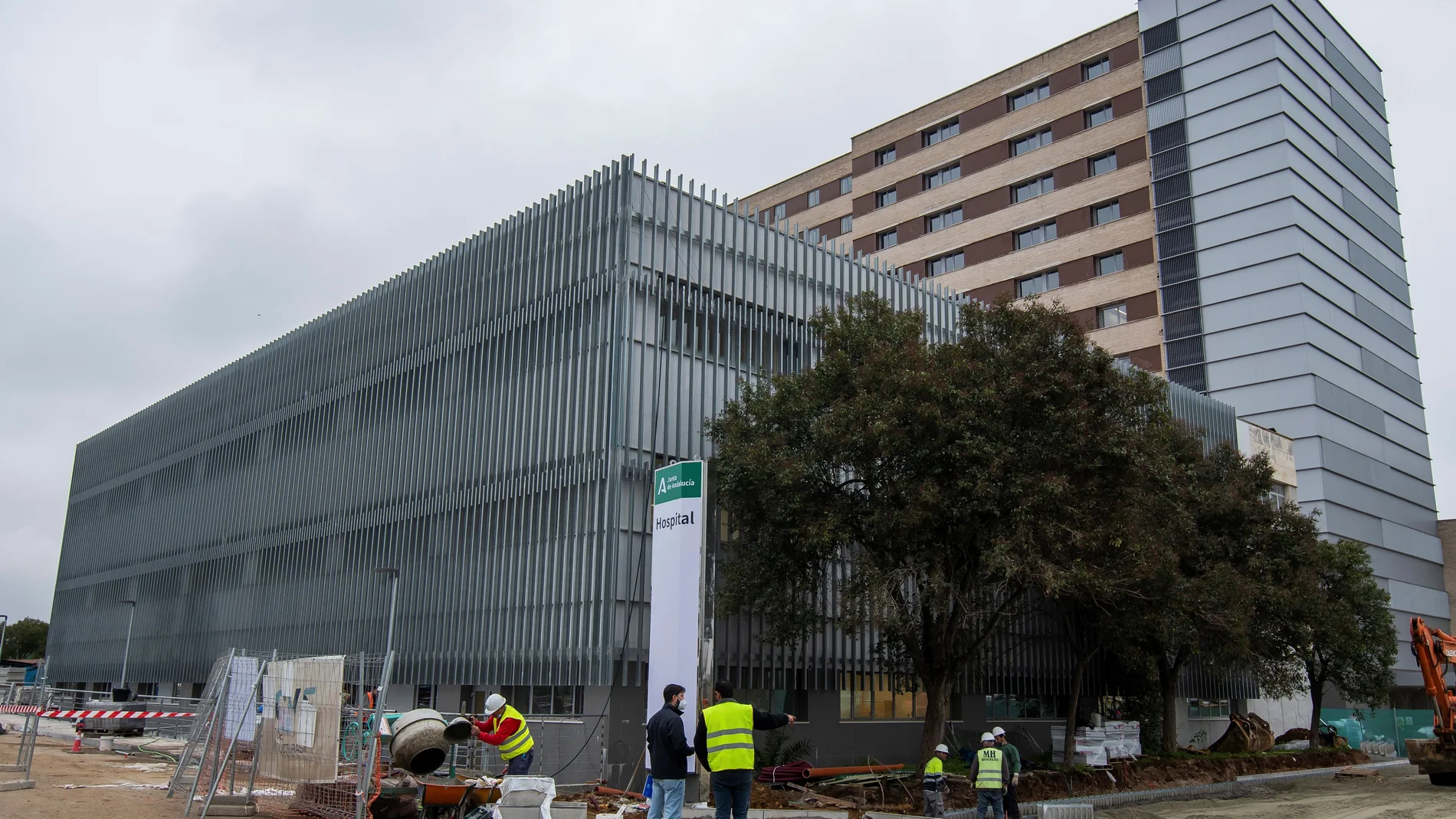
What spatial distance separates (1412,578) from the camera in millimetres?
56656

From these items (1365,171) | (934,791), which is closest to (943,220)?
(1365,171)

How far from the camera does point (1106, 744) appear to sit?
27.2 meters

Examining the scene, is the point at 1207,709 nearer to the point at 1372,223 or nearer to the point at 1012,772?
the point at 1012,772

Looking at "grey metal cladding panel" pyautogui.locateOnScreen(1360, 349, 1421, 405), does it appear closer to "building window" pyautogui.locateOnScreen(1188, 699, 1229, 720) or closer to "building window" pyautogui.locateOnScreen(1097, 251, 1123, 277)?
"building window" pyautogui.locateOnScreen(1097, 251, 1123, 277)

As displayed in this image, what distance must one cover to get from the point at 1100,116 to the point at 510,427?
45.7 meters

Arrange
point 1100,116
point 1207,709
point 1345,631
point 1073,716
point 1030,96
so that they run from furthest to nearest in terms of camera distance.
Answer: point 1030,96 → point 1100,116 → point 1207,709 → point 1345,631 → point 1073,716

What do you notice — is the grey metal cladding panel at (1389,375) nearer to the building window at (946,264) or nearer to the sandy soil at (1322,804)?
the building window at (946,264)

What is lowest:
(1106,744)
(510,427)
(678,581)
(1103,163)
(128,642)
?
(1106,744)

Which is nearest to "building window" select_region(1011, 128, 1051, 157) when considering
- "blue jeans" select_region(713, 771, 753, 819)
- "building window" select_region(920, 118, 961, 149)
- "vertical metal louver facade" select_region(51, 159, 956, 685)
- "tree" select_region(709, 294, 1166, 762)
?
"building window" select_region(920, 118, 961, 149)

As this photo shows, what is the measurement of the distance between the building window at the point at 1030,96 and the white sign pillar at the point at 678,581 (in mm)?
51533

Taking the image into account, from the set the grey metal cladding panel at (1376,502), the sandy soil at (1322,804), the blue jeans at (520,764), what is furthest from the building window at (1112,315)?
the blue jeans at (520,764)

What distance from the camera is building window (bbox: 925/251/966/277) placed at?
6475 centimetres

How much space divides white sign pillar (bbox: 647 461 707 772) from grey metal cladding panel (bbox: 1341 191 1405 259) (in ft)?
167

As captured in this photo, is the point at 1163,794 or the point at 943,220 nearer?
the point at 1163,794
